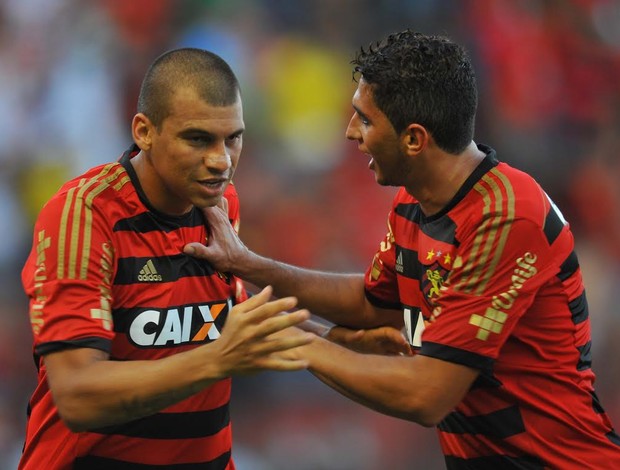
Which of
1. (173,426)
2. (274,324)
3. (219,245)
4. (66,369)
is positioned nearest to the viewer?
(274,324)

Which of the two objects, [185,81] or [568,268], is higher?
[185,81]

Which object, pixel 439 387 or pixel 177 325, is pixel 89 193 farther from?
pixel 439 387

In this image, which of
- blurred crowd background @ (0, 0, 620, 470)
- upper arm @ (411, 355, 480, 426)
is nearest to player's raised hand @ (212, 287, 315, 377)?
upper arm @ (411, 355, 480, 426)

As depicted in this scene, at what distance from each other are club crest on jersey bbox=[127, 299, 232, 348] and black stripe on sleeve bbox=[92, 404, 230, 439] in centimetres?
31

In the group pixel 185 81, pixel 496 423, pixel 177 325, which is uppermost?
pixel 185 81

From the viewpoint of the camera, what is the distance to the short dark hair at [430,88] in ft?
Result: 12.7

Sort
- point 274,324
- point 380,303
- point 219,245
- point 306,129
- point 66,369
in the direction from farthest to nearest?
point 306,129, point 380,303, point 219,245, point 66,369, point 274,324

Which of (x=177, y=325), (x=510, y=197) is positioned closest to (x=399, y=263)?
(x=510, y=197)

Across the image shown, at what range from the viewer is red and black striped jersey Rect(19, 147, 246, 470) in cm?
345

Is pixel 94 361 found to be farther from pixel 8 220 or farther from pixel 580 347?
pixel 8 220

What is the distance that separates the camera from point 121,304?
12.0ft

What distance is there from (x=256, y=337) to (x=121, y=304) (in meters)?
0.68

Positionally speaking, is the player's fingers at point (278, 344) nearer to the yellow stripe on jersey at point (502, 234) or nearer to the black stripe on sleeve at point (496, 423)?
the yellow stripe on jersey at point (502, 234)

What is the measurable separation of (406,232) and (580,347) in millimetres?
886
